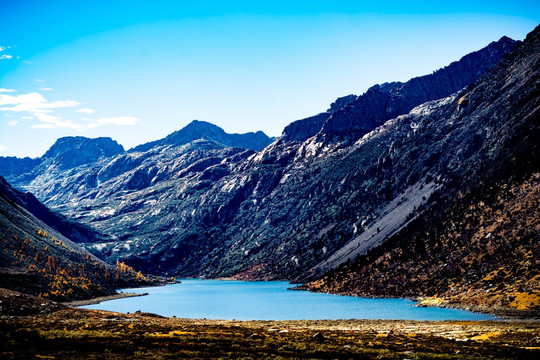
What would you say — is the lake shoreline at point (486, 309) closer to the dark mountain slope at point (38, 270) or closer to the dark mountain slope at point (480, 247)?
the dark mountain slope at point (480, 247)

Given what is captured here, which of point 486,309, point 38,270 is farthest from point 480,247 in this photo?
point 38,270

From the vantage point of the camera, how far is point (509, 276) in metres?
104

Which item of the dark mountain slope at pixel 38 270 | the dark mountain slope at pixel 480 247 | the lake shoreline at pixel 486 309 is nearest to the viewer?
the lake shoreline at pixel 486 309

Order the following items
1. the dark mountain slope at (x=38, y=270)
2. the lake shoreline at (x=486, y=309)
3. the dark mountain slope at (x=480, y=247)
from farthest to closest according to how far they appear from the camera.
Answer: the dark mountain slope at (x=38, y=270), the dark mountain slope at (x=480, y=247), the lake shoreline at (x=486, y=309)

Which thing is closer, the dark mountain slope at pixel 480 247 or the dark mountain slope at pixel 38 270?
the dark mountain slope at pixel 480 247

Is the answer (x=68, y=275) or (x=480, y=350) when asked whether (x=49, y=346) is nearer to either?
(x=480, y=350)

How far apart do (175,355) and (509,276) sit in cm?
10379

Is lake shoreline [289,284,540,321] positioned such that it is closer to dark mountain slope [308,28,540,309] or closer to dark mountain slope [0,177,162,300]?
dark mountain slope [308,28,540,309]

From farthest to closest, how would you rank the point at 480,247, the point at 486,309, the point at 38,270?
the point at 38,270 < the point at 480,247 < the point at 486,309

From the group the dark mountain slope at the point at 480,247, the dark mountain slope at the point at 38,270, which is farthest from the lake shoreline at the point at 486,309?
the dark mountain slope at the point at 38,270

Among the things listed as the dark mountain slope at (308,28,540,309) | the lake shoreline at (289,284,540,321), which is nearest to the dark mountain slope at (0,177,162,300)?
the dark mountain slope at (308,28,540,309)

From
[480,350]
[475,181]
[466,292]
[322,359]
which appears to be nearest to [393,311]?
[466,292]

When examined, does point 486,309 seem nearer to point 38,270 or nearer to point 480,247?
point 480,247

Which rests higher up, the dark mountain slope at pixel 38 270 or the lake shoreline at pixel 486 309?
the dark mountain slope at pixel 38 270
